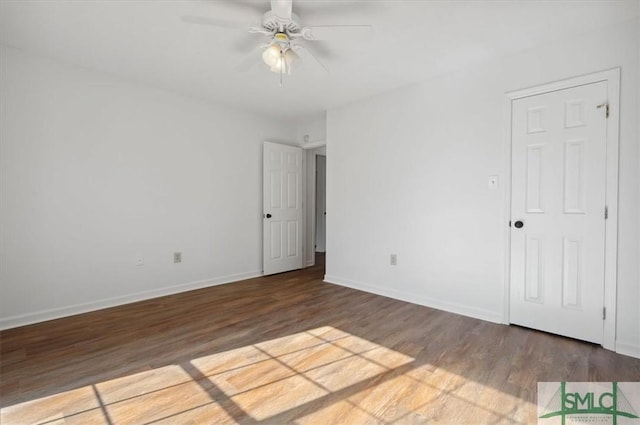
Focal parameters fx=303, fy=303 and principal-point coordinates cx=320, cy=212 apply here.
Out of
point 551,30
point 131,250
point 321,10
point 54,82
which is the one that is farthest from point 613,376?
point 54,82

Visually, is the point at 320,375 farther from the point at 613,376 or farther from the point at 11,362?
the point at 11,362

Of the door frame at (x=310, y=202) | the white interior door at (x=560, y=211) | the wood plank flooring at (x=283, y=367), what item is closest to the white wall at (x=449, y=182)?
the white interior door at (x=560, y=211)

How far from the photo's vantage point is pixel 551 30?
238 cm

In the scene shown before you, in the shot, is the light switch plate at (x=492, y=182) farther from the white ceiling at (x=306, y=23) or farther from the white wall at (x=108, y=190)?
the white wall at (x=108, y=190)

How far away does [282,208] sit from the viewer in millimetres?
4883

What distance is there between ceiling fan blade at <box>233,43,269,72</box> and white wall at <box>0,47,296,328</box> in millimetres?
1235

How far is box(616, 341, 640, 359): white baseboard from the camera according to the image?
7.15ft

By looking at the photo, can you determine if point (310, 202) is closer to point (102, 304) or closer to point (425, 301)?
point (425, 301)

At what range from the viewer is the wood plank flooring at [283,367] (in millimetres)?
1614

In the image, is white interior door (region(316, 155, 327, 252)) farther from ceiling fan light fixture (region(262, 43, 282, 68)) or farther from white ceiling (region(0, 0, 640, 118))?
ceiling fan light fixture (region(262, 43, 282, 68))

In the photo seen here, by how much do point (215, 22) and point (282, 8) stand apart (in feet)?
1.68

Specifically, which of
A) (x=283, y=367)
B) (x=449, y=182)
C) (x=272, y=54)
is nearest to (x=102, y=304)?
(x=283, y=367)

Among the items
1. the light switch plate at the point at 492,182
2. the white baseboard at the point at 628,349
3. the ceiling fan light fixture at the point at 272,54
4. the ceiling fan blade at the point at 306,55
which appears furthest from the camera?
the light switch plate at the point at 492,182

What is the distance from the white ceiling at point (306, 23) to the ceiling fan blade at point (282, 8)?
0.15m
